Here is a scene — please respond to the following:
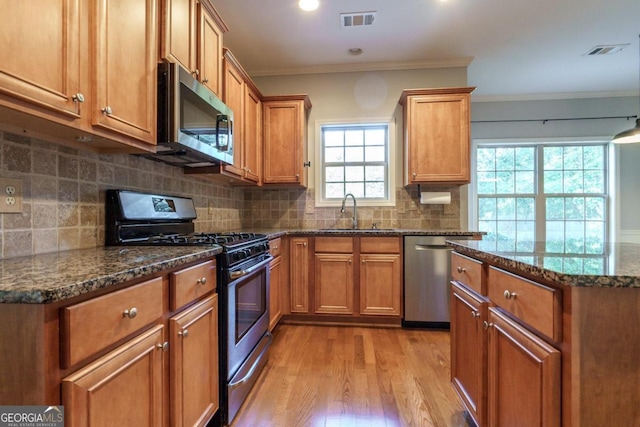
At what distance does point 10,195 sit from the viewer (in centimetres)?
114

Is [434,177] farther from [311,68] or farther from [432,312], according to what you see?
[311,68]

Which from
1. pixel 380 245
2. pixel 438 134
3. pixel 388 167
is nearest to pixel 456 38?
pixel 438 134

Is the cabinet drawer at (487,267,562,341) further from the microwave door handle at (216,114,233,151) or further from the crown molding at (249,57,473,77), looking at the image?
the crown molding at (249,57,473,77)

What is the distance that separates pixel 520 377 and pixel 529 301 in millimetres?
262

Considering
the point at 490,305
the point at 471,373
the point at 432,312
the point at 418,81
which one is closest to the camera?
the point at 490,305

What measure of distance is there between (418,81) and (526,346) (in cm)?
310

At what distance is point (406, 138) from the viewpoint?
3.18 meters

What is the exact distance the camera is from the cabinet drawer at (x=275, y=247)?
250 cm

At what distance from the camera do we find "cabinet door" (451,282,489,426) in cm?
124

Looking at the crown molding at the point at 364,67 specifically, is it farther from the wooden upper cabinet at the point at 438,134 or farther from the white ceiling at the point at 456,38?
the wooden upper cabinet at the point at 438,134

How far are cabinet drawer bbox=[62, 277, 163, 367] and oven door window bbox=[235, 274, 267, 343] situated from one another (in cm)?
63

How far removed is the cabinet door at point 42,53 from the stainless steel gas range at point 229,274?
0.68 meters

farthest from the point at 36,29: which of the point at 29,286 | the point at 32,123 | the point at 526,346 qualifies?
the point at 526,346

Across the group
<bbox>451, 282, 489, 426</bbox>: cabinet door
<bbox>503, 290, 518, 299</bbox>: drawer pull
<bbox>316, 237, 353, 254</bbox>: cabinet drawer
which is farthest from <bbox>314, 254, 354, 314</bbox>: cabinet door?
<bbox>503, 290, 518, 299</bbox>: drawer pull
